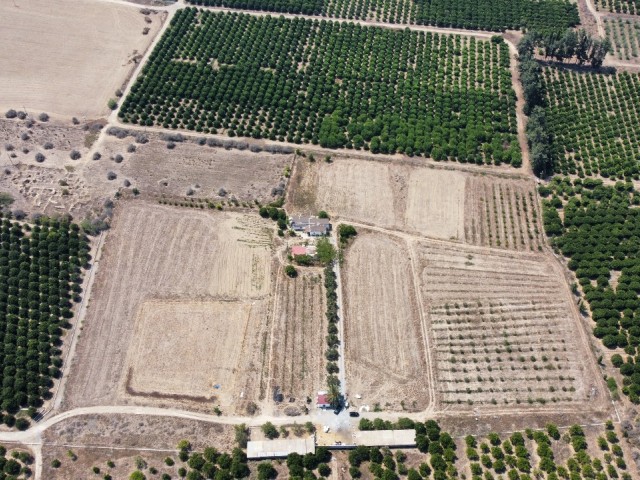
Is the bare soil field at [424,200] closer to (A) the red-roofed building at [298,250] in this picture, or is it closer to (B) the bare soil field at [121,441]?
(A) the red-roofed building at [298,250]

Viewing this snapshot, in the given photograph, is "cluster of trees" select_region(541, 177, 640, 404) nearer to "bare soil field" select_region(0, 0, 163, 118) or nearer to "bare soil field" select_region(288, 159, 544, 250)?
"bare soil field" select_region(288, 159, 544, 250)

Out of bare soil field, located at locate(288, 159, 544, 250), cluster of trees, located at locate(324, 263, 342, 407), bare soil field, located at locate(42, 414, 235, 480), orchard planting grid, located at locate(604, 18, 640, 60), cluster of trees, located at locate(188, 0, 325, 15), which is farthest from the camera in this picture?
Answer: cluster of trees, located at locate(188, 0, 325, 15)

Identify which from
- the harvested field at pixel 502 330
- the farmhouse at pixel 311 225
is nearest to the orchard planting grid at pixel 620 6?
the harvested field at pixel 502 330

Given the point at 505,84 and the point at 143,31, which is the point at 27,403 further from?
the point at 505,84

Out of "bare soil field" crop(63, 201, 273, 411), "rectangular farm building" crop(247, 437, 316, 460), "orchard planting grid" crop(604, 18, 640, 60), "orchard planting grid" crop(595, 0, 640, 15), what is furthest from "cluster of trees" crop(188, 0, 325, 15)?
"rectangular farm building" crop(247, 437, 316, 460)

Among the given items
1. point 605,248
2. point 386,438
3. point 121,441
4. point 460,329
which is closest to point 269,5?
point 605,248

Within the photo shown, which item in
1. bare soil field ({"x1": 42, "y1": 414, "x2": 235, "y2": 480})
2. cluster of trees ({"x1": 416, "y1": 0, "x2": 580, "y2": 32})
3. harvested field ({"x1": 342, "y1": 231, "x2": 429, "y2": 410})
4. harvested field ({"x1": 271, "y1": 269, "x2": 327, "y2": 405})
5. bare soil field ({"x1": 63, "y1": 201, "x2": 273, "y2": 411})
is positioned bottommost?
bare soil field ({"x1": 42, "y1": 414, "x2": 235, "y2": 480})

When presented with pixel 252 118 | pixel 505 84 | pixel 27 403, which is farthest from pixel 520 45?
pixel 27 403
